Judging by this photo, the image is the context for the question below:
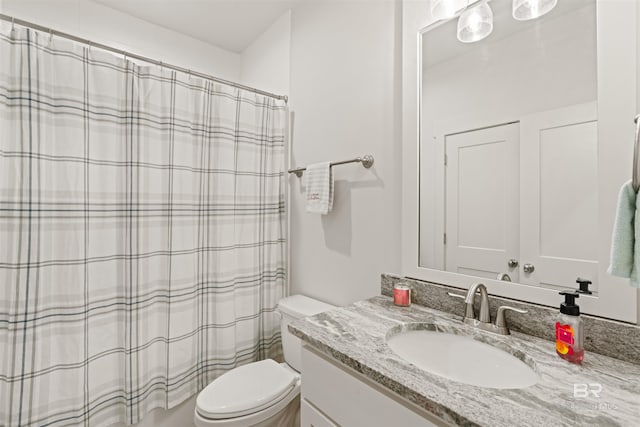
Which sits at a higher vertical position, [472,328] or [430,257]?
[430,257]

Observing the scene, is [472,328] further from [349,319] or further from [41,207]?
[41,207]

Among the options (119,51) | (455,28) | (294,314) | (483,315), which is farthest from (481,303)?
(119,51)

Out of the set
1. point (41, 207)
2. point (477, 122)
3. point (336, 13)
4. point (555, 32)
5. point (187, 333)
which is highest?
point (336, 13)

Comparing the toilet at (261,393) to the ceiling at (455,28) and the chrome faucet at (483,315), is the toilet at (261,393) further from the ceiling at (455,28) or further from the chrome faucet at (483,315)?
the ceiling at (455,28)

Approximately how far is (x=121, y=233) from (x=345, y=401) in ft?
3.97

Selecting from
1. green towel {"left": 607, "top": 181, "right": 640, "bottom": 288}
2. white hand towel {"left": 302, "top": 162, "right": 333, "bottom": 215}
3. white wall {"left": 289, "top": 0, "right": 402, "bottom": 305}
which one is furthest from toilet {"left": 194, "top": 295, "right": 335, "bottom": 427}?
green towel {"left": 607, "top": 181, "right": 640, "bottom": 288}

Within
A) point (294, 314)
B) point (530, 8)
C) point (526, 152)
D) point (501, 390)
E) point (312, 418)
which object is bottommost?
point (312, 418)

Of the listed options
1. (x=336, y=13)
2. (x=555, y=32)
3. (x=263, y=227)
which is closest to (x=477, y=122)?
(x=555, y=32)

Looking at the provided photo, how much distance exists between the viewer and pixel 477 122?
1.09 m

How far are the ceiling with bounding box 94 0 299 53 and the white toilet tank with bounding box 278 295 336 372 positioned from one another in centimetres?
185

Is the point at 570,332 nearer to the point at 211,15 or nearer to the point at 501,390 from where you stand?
the point at 501,390

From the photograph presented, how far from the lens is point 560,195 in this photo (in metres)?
0.89

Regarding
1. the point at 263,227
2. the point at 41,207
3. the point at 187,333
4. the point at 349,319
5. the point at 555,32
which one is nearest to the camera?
the point at 555,32

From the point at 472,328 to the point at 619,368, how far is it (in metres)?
0.33
